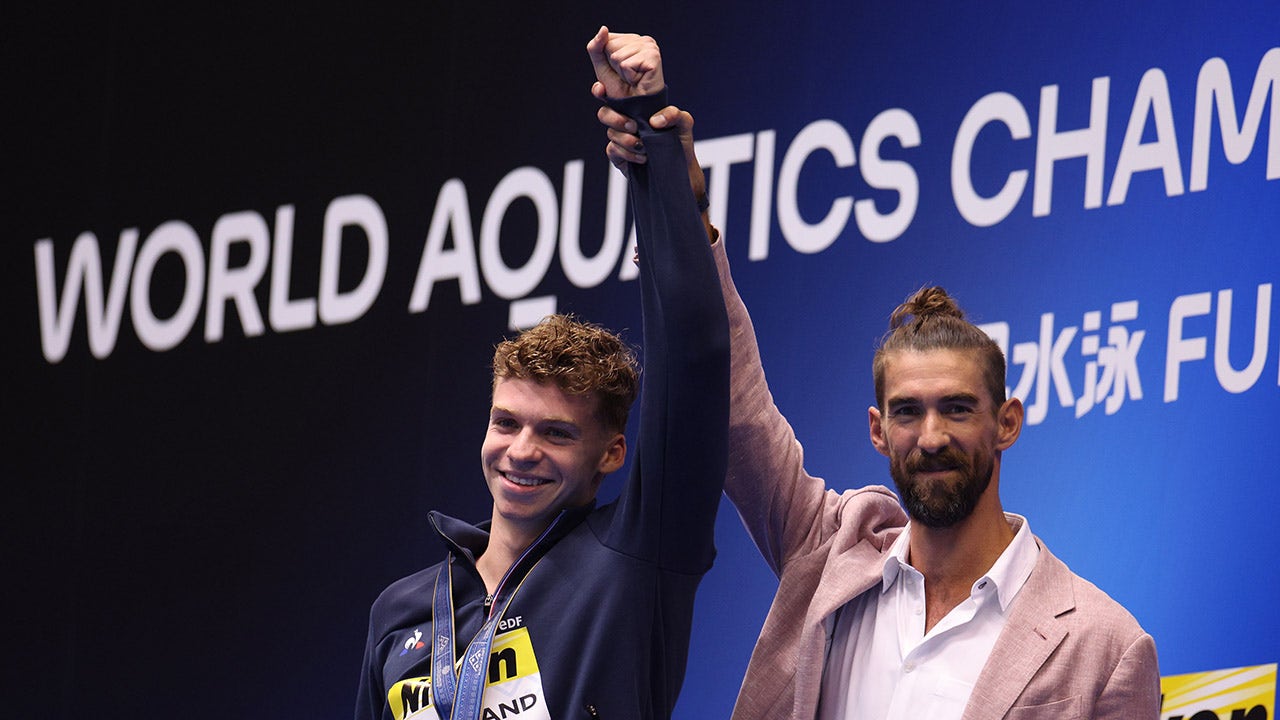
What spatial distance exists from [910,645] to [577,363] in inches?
25.5

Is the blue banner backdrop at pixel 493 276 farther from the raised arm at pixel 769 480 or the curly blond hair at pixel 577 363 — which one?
the curly blond hair at pixel 577 363

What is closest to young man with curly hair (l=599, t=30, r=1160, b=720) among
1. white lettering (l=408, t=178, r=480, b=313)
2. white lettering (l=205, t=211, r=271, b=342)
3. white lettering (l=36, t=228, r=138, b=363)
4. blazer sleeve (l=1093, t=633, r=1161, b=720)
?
blazer sleeve (l=1093, t=633, r=1161, b=720)

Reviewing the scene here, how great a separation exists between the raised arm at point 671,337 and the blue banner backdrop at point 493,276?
1.87m

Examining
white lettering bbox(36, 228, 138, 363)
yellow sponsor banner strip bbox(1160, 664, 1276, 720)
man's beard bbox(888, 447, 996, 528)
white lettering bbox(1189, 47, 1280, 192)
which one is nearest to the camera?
man's beard bbox(888, 447, 996, 528)

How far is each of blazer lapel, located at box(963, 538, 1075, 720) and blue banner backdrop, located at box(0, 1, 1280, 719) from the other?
1.49m

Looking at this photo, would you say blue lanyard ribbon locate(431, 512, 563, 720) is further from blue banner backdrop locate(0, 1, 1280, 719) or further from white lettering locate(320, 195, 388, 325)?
white lettering locate(320, 195, 388, 325)

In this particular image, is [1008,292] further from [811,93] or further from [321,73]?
[321,73]

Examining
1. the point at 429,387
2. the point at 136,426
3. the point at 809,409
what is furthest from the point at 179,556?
the point at 809,409

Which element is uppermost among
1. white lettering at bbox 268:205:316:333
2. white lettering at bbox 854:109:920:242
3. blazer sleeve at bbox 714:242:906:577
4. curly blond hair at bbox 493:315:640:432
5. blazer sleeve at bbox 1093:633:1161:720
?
white lettering at bbox 854:109:920:242

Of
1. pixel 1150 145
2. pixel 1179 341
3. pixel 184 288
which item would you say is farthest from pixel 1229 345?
pixel 184 288

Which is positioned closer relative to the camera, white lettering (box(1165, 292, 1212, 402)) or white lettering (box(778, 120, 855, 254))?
white lettering (box(1165, 292, 1212, 402))

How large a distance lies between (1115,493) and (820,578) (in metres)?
1.50

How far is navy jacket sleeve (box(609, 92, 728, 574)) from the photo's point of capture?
83.4 inches

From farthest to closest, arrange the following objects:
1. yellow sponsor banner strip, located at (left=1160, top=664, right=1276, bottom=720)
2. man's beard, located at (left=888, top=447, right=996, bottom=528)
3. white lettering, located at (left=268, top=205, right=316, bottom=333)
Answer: white lettering, located at (left=268, top=205, right=316, bottom=333) → yellow sponsor banner strip, located at (left=1160, top=664, right=1276, bottom=720) → man's beard, located at (left=888, top=447, right=996, bottom=528)
